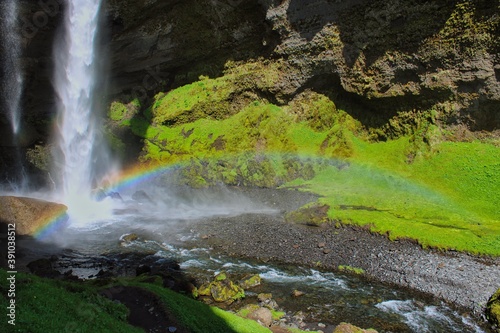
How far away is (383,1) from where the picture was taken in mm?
31750

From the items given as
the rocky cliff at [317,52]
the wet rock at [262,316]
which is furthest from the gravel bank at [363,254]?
the rocky cliff at [317,52]

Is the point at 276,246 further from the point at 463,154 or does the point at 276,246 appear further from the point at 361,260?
the point at 463,154

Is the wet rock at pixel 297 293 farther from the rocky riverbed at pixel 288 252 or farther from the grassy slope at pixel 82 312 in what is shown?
the grassy slope at pixel 82 312

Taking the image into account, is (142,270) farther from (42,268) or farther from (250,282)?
(250,282)

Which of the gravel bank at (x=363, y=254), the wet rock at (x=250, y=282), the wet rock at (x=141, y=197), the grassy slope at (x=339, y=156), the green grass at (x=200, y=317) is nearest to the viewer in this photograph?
the green grass at (x=200, y=317)

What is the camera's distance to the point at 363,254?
65.1ft

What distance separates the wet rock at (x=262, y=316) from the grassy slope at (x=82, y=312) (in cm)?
241

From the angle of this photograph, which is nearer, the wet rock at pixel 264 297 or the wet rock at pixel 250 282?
the wet rock at pixel 264 297

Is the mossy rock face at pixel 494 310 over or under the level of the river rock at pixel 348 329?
over

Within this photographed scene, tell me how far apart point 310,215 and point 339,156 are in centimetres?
1160

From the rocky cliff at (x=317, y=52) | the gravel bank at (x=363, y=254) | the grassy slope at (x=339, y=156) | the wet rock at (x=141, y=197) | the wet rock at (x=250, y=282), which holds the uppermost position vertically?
the rocky cliff at (x=317, y=52)

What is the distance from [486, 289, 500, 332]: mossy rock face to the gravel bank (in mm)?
379

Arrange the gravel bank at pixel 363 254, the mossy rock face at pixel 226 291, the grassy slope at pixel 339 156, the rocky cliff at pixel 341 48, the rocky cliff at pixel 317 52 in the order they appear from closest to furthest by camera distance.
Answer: the mossy rock face at pixel 226 291 → the gravel bank at pixel 363 254 → the grassy slope at pixel 339 156 → the rocky cliff at pixel 341 48 → the rocky cliff at pixel 317 52

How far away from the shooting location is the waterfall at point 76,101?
37531 mm
